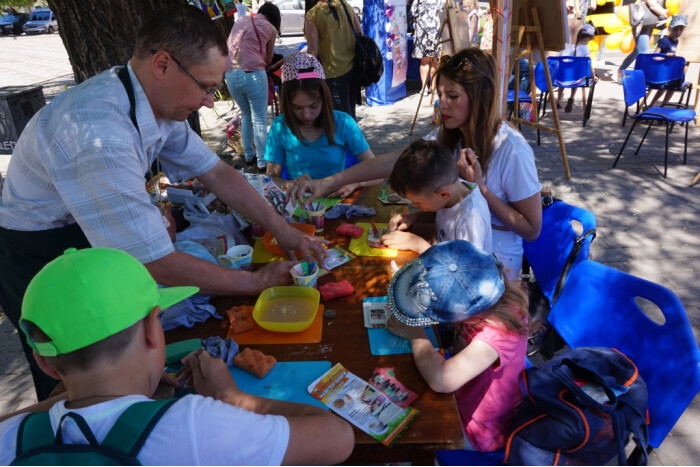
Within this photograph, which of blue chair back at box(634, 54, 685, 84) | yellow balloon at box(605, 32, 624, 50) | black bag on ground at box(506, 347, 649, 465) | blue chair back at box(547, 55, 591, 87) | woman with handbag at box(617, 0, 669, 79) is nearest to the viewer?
black bag on ground at box(506, 347, 649, 465)

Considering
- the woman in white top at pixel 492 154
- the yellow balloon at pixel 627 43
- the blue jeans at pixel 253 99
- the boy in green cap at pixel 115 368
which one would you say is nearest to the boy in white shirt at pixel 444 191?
the woman in white top at pixel 492 154

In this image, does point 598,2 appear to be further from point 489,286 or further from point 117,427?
point 117,427

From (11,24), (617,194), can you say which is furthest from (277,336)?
(11,24)

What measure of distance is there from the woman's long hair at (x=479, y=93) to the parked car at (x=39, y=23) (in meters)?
34.2

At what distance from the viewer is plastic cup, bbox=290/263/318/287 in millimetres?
1961

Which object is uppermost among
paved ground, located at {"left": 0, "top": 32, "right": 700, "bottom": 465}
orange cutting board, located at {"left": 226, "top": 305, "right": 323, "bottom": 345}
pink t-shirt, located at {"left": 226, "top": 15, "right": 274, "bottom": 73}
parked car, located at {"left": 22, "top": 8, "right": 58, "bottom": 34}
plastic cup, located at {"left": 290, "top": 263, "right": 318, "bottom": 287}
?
parked car, located at {"left": 22, "top": 8, "right": 58, "bottom": 34}

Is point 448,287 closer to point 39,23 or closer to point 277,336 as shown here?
point 277,336

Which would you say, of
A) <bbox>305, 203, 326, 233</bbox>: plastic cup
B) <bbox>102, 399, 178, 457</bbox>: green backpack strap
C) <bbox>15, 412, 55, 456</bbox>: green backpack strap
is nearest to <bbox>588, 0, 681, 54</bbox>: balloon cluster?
<bbox>305, 203, 326, 233</bbox>: plastic cup

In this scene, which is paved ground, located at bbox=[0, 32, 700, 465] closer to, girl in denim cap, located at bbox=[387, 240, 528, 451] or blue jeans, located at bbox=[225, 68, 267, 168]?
blue jeans, located at bbox=[225, 68, 267, 168]

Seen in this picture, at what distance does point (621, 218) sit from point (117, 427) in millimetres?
5290

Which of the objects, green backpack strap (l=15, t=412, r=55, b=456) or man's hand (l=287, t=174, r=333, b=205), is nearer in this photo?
green backpack strap (l=15, t=412, r=55, b=456)

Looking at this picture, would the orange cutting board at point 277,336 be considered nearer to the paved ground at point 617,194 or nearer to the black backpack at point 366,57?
the paved ground at point 617,194

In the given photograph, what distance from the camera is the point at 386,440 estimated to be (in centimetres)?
133

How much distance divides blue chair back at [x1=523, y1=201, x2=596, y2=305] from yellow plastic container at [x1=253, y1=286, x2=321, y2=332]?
138 cm
